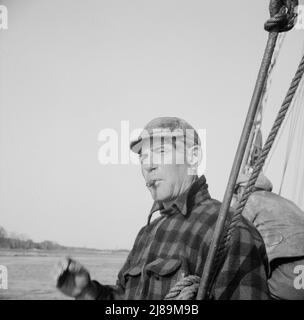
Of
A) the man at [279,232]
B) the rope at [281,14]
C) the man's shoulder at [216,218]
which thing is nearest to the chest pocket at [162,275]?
the man's shoulder at [216,218]

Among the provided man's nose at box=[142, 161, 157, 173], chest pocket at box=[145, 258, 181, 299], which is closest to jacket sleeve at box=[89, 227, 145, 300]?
chest pocket at box=[145, 258, 181, 299]

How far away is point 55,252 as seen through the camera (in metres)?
1.24

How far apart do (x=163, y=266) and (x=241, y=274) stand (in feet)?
0.61

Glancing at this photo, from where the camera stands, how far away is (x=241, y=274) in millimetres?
767

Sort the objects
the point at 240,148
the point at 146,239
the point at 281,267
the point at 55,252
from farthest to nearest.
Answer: the point at 55,252
the point at 281,267
the point at 146,239
the point at 240,148

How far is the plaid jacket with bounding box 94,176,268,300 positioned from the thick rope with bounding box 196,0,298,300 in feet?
0.30

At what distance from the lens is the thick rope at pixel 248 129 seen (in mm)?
646

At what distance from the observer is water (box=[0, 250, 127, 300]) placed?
117 cm

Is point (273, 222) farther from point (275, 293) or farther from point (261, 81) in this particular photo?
point (261, 81)
